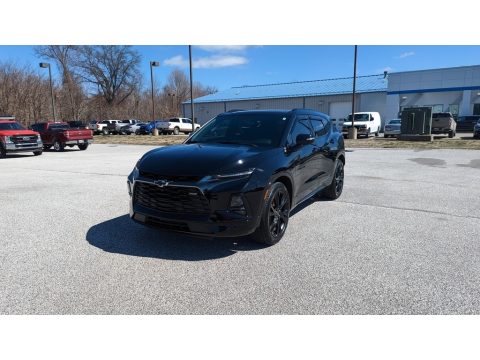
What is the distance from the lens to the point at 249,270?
3.74 m

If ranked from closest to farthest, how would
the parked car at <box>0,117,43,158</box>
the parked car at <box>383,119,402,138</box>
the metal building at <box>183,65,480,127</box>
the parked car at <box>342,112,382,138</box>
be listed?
the parked car at <box>0,117,43,158</box>
the parked car at <box>383,119,402,138</box>
the parked car at <box>342,112,382,138</box>
the metal building at <box>183,65,480,127</box>

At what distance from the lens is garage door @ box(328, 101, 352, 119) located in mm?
42250

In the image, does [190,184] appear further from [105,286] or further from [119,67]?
[119,67]

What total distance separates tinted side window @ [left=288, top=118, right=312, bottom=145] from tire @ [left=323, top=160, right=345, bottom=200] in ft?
4.89

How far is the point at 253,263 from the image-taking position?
12.8ft

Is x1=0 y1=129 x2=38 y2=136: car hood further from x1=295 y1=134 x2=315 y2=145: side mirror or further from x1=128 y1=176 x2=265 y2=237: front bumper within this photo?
x1=295 y1=134 x2=315 y2=145: side mirror

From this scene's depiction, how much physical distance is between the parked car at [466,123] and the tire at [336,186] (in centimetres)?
3361

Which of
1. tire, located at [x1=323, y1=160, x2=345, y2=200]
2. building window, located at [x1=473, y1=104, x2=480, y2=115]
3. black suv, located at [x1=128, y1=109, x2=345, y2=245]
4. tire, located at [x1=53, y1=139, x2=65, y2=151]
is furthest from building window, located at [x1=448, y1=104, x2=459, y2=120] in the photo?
black suv, located at [x1=128, y1=109, x2=345, y2=245]

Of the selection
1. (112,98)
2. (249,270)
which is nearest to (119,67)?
(112,98)

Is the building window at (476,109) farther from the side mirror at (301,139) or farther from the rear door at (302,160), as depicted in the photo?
the side mirror at (301,139)

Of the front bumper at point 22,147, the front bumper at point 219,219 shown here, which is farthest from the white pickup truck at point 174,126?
the front bumper at point 219,219

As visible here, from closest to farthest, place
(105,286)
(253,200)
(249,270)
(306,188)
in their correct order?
1. (105,286)
2. (249,270)
3. (253,200)
4. (306,188)

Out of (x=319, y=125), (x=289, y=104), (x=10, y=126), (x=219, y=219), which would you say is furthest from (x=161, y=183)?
(x=289, y=104)

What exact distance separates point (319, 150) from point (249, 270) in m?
2.90
